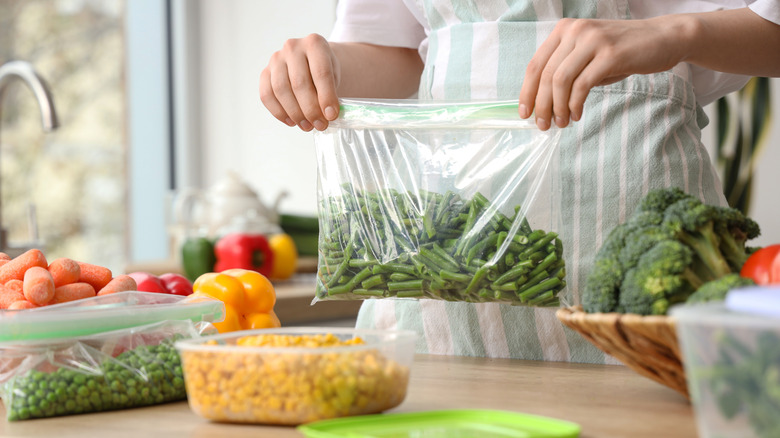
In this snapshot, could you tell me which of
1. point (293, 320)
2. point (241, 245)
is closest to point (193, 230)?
point (241, 245)

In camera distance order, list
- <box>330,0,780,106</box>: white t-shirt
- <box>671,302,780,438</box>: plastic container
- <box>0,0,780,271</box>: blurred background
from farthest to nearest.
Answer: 1. <box>0,0,780,271</box>: blurred background
2. <box>330,0,780,106</box>: white t-shirt
3. <box>671,302,780,438</box>: plastic container

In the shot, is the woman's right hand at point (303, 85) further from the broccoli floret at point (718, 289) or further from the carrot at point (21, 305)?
the broccoli floret at point (718, 289)

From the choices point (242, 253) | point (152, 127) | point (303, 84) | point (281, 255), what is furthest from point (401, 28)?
point (152, 127)

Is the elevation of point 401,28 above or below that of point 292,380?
above

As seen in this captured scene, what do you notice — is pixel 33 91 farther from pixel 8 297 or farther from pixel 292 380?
pixel 292 380

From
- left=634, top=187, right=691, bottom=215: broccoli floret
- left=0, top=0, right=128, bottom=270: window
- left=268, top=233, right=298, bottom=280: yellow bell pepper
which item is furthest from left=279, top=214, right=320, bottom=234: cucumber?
left=634, top=187, right=691, bottom=215: broccoli floret

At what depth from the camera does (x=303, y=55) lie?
103cm

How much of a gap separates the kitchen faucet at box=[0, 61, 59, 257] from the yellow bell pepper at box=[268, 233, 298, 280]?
844 millimetres

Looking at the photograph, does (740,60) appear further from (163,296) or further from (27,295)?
(27,295)

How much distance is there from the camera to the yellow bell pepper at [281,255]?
2527 millimetres

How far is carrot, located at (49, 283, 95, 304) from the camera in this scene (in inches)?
32.1

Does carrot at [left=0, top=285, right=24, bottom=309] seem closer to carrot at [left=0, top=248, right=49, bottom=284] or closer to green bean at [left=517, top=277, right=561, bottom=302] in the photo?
carrot at [left=0, top=248, right=49, bottom=284]

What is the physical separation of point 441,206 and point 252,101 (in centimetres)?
223

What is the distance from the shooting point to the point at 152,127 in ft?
10.3
